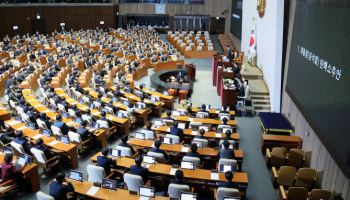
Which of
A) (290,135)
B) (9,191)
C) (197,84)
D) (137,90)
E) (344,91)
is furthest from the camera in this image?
(197,84)

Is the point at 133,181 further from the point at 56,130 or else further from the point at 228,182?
the point at 56,130

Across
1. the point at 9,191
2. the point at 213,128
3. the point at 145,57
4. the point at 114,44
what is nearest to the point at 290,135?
the point at 213,128

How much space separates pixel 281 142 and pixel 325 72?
3.92 meters

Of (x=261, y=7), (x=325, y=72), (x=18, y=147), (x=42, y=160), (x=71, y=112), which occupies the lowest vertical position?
(x=42, y=160)

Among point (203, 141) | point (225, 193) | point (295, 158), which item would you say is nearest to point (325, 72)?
point (295, 158)

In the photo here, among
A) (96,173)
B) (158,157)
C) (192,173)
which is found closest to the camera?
(96,173)

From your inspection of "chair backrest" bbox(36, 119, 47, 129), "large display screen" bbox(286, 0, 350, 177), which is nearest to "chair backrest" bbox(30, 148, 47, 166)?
"chair backrest" bbox(36, 119, 47, 129)

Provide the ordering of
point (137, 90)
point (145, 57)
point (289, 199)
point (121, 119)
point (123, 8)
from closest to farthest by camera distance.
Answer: point (289, 199)
point (121, 119)
point (137, 90)
point (145, 57)
point (123, 8)

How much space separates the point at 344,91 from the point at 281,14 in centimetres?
814

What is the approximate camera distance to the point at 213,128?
46.6ft

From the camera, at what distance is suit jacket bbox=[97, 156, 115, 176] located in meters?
9.91

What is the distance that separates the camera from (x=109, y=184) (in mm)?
8719

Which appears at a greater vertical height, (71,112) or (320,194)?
(71,112)

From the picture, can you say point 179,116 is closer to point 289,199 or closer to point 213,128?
point 213,128
